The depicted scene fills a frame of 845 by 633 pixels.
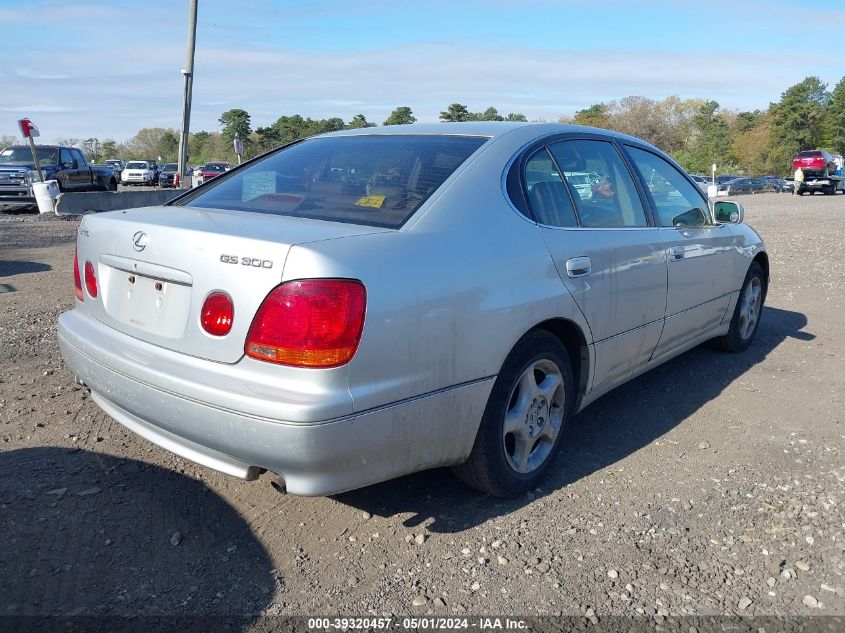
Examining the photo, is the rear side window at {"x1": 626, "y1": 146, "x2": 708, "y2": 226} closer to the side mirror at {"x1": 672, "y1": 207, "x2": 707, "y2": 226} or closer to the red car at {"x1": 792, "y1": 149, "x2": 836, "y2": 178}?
the side mirror at {"x1": 672, "y1": 207, "x2": 707, "y2": 226}

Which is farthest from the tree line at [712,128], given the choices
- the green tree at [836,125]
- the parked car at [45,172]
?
the parked car at [45,172]

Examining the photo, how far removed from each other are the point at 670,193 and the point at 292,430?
313cm

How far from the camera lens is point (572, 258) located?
3332 millimetres

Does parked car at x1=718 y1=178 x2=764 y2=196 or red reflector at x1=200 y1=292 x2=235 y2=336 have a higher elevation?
red reflector at x1=200 y1=292 x2=235 y2=336

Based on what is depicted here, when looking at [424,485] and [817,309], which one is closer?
[424,485]

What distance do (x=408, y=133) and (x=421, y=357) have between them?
1496 millimetres

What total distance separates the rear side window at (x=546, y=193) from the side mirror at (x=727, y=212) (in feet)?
6.19

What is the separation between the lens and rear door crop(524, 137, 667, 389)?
3377 mm

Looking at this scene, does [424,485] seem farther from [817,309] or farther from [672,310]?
[817,309]

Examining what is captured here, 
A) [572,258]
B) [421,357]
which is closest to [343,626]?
[421,357]

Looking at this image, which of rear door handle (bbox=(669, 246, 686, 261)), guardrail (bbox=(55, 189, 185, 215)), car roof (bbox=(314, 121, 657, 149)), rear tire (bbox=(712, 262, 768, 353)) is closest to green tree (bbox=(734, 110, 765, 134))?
guardrail (bbox=(55, 189, 185, 215))

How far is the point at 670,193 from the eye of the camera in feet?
14.8

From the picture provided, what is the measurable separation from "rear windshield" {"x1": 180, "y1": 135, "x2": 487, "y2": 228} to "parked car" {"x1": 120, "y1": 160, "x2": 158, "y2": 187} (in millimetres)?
40022

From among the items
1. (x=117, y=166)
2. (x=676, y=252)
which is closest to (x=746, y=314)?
(x=676, y=252)
